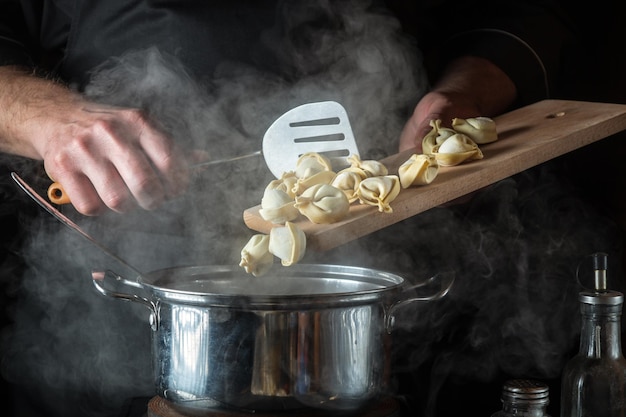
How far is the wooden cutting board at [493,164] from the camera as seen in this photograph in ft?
3.18

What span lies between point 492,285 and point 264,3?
2.13ft

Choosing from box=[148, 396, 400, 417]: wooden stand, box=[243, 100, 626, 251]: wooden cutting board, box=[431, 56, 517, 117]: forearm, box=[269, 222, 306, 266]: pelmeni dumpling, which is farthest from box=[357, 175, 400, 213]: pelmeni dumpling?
box=[431, 56, 517, 117]: forearm

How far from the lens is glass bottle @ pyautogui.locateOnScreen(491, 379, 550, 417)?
918mm

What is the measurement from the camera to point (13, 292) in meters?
1.51

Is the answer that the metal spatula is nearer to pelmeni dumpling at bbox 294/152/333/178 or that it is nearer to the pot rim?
pelmeni dumpling at bbox 294/152/333/178

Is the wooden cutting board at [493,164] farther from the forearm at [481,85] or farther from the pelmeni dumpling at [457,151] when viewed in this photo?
the forearm at [481,85]

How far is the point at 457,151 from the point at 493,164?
54mm

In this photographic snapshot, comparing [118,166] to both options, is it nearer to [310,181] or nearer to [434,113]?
[310,181]

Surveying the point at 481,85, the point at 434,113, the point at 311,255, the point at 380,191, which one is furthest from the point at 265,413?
the point at 481,85

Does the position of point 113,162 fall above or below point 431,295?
above

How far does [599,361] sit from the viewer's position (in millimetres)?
962

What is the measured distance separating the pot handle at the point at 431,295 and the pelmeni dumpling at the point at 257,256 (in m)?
0.17

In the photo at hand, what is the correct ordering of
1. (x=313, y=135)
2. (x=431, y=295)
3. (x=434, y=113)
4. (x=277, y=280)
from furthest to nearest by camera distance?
1. (x=434, y=113)
2. (x=313, y=135)
3. (x=277, y=280)
4. (x=431, y=295)

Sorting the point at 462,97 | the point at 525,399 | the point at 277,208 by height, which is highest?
the point at 462,97
